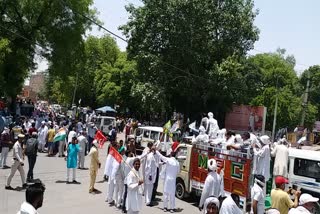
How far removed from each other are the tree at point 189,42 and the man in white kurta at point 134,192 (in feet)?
83.2

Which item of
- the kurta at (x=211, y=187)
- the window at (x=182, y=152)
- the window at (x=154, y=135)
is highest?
the window at (x=154, y=135)

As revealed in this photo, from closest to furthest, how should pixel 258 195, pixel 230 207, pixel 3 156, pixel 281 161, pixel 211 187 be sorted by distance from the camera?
1. pixel 230 207
2. pixel 258 195
3. pixel 211 187
4. pixel 281 161
5. pixel 3 156

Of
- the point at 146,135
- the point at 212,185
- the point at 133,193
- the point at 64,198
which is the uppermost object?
the point at 146,135

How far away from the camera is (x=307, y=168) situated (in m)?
12.9

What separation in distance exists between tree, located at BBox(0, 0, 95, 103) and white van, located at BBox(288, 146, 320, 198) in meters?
25.6

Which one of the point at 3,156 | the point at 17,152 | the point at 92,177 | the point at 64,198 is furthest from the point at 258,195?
the point at 3,156

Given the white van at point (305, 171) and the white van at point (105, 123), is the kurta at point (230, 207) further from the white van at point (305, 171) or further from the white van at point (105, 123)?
the white van at point (105, 123)

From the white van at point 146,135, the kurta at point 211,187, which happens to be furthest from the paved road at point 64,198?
the white van at point 146,135

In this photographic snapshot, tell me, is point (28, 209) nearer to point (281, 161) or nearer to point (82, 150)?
point (281, 161)

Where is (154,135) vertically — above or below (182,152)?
above

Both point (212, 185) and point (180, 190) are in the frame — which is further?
point (180, 190)

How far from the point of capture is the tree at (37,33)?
34.9 meters

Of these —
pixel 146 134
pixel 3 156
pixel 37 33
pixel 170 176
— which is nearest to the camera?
pixel 170 176

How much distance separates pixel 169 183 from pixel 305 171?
4029 mm
